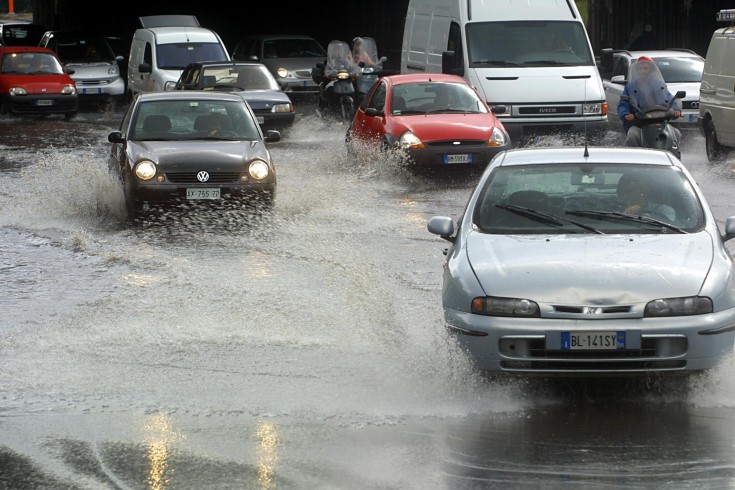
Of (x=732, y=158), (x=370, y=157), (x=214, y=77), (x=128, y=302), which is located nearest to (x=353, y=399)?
(x=128, y=302)

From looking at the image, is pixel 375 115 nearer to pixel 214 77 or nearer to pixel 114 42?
pixel 214 77

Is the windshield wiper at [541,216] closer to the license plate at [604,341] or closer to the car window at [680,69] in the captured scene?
the license plate at [604,341]

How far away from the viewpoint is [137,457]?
6.63 meters

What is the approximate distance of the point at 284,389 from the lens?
797 cm

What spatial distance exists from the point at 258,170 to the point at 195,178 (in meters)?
0.70

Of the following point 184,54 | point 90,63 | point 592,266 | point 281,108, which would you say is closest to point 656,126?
point 592,266

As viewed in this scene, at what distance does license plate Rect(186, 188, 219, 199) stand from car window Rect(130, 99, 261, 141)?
108 cm

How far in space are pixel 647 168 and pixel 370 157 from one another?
11034 mm

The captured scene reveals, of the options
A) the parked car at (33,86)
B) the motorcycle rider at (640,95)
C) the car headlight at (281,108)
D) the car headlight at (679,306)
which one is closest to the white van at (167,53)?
the parked car at (33,86)

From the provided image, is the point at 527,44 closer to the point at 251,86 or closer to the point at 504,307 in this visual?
the point at 251,86

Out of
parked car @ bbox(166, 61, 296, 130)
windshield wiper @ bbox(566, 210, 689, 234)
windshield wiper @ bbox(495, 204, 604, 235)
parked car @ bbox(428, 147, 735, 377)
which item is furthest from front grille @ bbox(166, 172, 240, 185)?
parked car @ bbox(166, 61, 296, 130)

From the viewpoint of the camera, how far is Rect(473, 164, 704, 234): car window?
8.53m

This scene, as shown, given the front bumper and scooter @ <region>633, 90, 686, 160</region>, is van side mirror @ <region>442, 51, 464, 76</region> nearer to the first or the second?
scooter @ <region>633, 90, 686, 160</region>

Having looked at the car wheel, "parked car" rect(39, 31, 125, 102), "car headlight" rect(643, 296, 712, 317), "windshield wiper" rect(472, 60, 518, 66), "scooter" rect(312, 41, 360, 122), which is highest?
"car headlight" rect(643, 296, 712, 317)
